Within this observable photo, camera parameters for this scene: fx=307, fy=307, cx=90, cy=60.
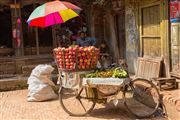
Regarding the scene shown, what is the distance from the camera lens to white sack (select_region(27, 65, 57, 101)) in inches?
337

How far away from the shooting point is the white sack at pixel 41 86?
8555 millimetres

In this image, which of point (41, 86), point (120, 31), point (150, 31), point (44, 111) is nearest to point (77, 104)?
point (44, 111)

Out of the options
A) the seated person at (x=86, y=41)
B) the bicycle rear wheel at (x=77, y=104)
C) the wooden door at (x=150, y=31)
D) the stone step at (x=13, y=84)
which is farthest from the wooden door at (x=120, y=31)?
the bicycle rear wheel at (x=77, y=104)

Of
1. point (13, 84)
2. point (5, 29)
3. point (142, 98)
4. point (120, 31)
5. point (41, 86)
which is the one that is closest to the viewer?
point (142, 98)

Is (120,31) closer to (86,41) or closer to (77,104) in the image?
(86,41)

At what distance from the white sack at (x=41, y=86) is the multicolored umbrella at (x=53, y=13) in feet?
4.62

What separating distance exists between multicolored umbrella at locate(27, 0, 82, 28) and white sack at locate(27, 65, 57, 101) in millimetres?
1410

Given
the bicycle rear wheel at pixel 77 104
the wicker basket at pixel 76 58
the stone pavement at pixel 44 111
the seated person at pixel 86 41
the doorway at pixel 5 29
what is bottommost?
the stone pavement at pixel 44 111

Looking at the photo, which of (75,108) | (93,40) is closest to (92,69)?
(75,108)

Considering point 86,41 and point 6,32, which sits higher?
point 6,32

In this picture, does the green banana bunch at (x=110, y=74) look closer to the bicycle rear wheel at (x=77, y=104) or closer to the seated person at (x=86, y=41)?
the bicycle rear wheel at (x=77, y=104)

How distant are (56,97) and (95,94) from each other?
2.19 meters

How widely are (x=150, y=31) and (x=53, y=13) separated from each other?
10.7 feet

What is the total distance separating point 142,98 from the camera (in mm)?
7754
